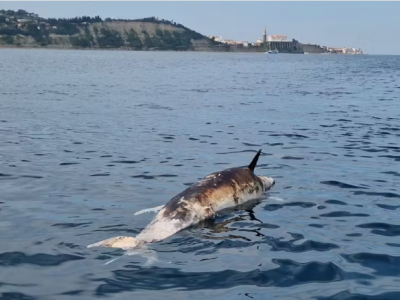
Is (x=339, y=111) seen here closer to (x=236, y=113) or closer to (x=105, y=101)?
(x=236, y=113)

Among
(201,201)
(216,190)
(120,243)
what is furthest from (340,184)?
(120,243)

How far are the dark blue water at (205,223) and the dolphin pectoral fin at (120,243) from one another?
13cm

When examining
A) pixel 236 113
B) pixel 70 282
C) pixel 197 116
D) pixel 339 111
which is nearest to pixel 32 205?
pixel 70 282

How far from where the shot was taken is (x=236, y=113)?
88.5ft

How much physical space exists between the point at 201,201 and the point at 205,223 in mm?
516

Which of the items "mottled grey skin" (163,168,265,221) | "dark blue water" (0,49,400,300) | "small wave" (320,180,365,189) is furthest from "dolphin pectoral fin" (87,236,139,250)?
"small wave" (320,180,365,189)

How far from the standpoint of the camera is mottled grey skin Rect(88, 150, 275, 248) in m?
8.71

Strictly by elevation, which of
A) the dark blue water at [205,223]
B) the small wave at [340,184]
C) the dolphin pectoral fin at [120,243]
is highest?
the dolphin pectoral fin at [120,243]

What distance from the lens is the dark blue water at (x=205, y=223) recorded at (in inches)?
286

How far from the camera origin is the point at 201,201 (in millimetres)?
10086

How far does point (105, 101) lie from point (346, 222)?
76.5 ft

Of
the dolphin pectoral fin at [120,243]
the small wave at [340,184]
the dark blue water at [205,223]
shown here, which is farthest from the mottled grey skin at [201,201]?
the small wave at [340,184]

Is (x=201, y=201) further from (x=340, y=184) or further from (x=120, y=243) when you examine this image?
(x=340, y=184)

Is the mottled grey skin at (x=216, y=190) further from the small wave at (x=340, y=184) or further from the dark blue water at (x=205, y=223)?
the small wave at (x=340, y=184)
